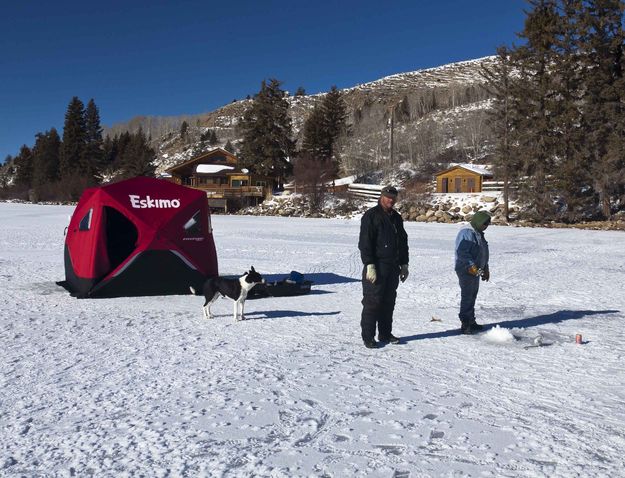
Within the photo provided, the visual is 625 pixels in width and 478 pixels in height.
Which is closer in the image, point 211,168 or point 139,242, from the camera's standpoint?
point 139,242

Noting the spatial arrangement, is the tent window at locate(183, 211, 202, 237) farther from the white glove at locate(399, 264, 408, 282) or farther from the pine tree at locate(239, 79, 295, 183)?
the pine tree at locate(239, 79, 295, 183)

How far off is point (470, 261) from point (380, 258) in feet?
5.06

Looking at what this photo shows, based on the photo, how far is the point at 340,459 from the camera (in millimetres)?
3787

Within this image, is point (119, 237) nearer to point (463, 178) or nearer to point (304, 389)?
point (304, 389)

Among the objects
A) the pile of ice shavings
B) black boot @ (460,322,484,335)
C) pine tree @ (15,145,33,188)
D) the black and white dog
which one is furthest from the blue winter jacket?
pine tree @ (15,145,33,188)

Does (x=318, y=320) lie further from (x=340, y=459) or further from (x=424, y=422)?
(x=340, y=459)

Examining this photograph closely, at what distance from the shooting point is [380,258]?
21.5ft

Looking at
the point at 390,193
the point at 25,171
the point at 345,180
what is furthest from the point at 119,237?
the point at 25,171

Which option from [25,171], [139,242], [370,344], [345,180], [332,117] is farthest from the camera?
[25,171]

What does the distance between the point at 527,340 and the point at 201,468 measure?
497cm

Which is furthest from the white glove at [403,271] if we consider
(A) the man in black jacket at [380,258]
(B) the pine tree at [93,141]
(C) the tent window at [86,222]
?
(B) the pine tree at [93,141]

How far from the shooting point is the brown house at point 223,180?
182ft

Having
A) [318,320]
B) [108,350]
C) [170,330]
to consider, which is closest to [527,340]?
[318,320]

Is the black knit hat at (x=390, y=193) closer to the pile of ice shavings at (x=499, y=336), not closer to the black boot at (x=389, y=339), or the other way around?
the black boot at (x=389, y=339)
